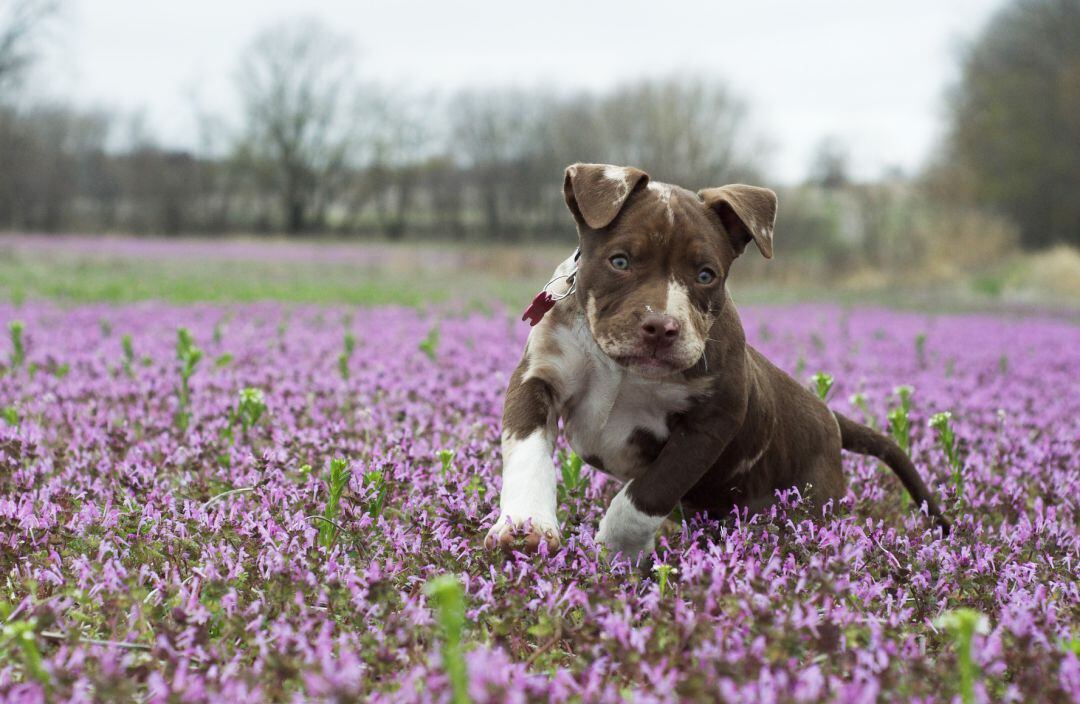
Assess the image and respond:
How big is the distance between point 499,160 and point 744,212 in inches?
2749

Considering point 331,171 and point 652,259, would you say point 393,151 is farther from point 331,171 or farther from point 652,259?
point 652,259

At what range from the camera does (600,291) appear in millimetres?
3217

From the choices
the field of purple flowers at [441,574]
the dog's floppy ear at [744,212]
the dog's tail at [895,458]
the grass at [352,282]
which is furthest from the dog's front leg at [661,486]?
the grass at [352,282]

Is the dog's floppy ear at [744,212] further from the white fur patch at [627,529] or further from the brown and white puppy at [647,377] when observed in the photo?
the white fur patch at [627,529]

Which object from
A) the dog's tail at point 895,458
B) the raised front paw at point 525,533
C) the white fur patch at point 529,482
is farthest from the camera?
the dog's tail at point 895,458

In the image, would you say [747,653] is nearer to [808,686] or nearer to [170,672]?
[808,686]

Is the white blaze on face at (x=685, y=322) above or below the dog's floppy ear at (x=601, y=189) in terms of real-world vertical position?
below

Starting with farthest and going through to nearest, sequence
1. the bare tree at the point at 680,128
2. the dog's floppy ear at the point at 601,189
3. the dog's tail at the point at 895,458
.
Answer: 1. the bare tree at the point at 680,128
2. the dog's tail at the point at 895,458
3. the dog's floppy ear at the point at 601,189

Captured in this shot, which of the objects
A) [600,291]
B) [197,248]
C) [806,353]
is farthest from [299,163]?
[600,291]

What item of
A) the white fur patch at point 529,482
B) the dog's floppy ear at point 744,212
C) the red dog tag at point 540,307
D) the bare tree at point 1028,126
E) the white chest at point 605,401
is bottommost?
the white fur patch at point 529,482

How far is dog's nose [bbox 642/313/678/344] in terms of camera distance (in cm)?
290

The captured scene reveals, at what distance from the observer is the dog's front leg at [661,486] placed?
299cm

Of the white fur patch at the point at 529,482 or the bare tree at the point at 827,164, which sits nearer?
the white fur patch at the point at 529,482

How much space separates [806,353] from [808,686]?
850cm
